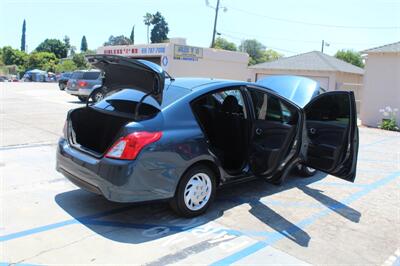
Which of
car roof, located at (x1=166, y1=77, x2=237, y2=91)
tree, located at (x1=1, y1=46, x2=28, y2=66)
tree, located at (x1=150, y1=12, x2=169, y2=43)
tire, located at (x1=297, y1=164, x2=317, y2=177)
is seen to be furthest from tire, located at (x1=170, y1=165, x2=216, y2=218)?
tree, located at (x1=1, y1=46, x2=28, y2=66)

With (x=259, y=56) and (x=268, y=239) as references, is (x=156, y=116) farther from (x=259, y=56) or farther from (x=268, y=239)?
(x=259, y=56)

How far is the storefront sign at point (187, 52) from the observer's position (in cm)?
2616

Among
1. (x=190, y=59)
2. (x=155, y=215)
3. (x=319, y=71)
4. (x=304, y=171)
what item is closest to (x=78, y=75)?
(x=190, y=59)

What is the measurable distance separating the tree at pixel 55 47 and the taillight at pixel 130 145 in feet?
354

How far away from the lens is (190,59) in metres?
27.2

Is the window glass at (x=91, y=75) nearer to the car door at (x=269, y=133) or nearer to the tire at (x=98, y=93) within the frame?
the tire at (x=98, y=93)

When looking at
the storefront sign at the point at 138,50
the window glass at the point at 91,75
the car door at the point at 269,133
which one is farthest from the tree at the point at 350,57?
the car door at the point at 269,133

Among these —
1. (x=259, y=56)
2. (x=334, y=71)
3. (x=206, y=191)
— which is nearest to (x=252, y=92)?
(x=206, y=191)

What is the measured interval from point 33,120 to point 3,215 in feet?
26.4

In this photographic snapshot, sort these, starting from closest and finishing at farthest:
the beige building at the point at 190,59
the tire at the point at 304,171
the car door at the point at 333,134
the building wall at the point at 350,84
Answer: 1. the car door at the point at 333,134
2. the tire at the point at 304,171
3. the building wall at the point at 350,84
4. the beige building at the point at 190,59

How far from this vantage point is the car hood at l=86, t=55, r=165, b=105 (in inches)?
168

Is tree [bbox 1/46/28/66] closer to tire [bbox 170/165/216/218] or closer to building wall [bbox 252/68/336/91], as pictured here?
building wall [bbox 252/68/336/91]

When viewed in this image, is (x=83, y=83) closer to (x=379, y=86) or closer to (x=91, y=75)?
(x=91, y=75)

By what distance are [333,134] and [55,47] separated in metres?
109
